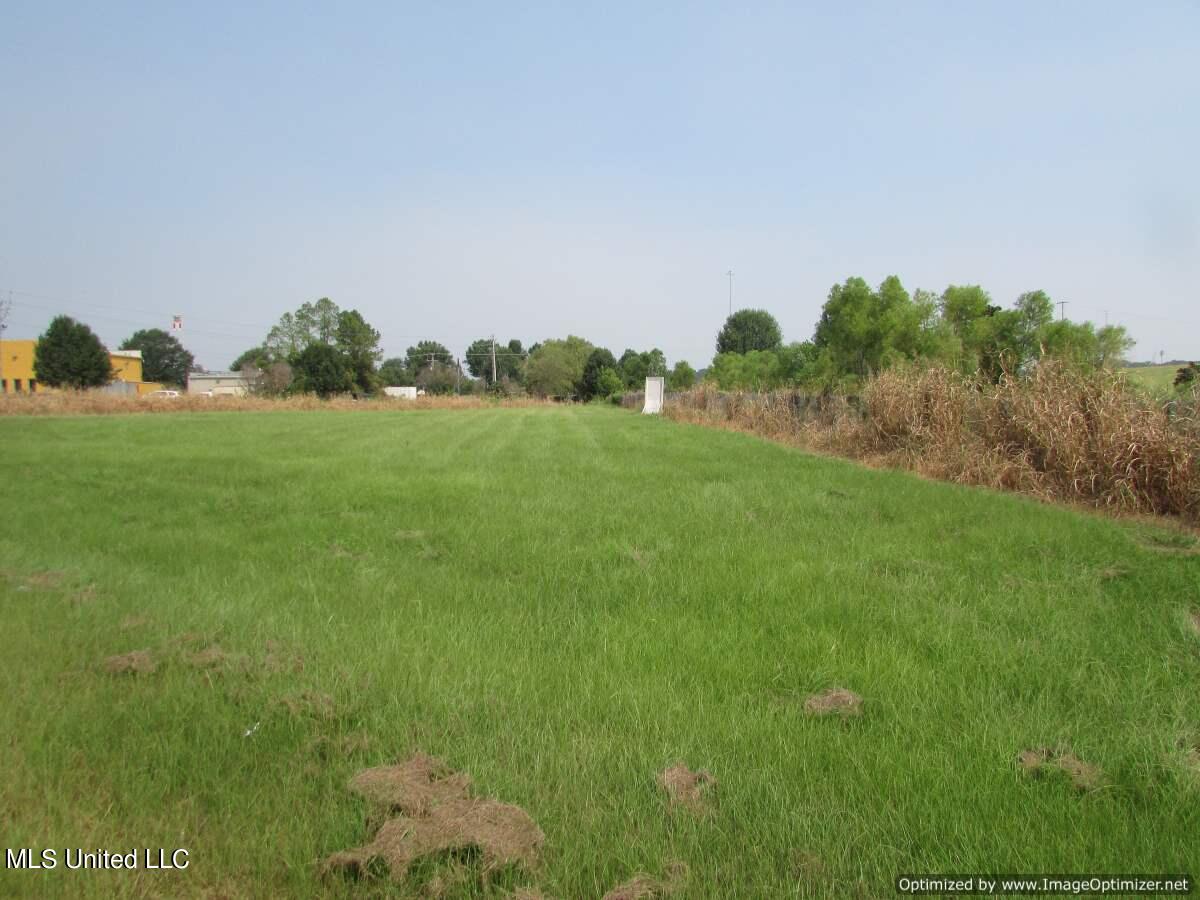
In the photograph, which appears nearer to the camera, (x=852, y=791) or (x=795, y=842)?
(x=795, y=842)

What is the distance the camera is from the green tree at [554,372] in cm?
7931

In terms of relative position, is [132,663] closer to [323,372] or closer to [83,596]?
[83,596]

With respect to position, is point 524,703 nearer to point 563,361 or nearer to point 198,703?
point 198,703

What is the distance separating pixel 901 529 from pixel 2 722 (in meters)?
6.53

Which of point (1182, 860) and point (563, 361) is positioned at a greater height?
point (563, 361)

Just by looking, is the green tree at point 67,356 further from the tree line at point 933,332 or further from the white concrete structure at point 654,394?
the tree line at point 933,332

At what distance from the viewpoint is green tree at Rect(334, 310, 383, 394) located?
58969 millimetres

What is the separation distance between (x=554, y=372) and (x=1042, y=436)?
71.5 meters

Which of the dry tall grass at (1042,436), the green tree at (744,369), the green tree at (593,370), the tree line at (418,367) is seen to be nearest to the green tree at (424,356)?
the tree line at (418,367)

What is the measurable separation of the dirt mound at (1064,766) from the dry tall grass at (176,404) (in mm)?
39363

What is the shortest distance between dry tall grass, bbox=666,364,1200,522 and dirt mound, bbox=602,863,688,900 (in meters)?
8.37

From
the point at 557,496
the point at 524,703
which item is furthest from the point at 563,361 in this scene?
the point at 524,703

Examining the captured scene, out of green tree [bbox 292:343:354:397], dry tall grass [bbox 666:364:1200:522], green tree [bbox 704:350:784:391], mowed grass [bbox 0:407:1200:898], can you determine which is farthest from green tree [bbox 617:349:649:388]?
mowed grass [bbox 0:407:1200:898]

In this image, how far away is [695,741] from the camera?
2.83 meters
